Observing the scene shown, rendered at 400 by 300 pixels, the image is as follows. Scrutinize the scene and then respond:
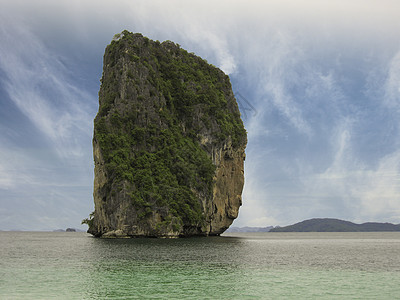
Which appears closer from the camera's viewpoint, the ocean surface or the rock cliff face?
the ocean surface

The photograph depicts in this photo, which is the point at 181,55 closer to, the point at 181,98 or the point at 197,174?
the point at 181,98

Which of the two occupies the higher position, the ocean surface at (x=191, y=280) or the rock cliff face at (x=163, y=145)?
the rock cliff face at (x=163, y=145)

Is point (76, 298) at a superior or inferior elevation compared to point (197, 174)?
inferior

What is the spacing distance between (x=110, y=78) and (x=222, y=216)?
33431 mm

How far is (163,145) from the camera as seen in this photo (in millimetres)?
67688

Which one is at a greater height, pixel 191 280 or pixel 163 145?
pixel 163 145

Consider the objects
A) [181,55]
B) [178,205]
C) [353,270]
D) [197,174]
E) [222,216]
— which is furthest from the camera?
[181,55]

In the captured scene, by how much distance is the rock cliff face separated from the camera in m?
59.7

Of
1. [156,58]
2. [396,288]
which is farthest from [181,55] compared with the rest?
[396,288]

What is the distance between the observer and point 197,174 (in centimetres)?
6769

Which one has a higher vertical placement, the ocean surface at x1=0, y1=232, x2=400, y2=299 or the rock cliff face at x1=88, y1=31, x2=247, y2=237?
the rock cliff face at x1=88, y1=31, x2=247, y2=237

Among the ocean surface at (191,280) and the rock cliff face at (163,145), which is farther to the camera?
the rock cliff face at (163,145)

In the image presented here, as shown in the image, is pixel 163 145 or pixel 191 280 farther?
pixel 163 145

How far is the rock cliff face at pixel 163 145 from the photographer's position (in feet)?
196
